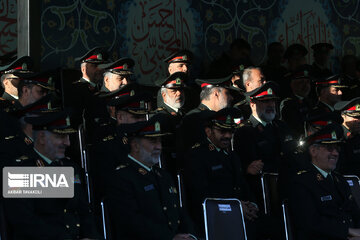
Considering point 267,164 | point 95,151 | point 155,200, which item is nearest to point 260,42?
point 267,164

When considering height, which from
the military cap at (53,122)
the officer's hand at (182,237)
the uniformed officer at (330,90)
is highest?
the uniformed officer at (330,90)

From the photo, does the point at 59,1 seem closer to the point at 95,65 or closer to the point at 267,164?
the point at 95,65

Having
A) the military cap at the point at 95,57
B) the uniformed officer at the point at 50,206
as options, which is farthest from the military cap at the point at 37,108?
the military cap at the point at 95,57

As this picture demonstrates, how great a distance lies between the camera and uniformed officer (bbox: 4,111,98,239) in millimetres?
4746

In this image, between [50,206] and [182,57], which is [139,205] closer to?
[50,206]

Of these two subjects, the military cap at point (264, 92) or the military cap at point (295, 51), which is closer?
the military cap at point (264, 92)

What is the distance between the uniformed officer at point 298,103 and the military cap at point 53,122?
13.0 feet

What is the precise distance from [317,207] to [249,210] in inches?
33.5

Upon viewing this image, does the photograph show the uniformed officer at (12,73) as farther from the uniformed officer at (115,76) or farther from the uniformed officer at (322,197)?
the uniformed officer at (322,197)

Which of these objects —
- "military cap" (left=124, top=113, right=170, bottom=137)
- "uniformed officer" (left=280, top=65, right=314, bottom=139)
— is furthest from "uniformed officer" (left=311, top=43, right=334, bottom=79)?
"military cap" (left=124, top=113, right=170, bottom=137)

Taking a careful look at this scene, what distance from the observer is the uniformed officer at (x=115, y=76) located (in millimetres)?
7688

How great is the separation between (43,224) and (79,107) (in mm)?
2830

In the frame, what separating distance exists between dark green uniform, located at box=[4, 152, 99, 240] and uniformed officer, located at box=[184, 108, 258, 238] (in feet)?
4.22

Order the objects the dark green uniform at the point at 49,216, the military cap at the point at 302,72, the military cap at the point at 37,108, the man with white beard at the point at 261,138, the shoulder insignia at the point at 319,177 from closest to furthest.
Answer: the dark green uniform at the point at 49,216 < the military cap at the point at 37,108 < the shoulder insignia at the point at 319,177 < the man with white beard at the point at 261,138 < the military cap at the point at 302,72
